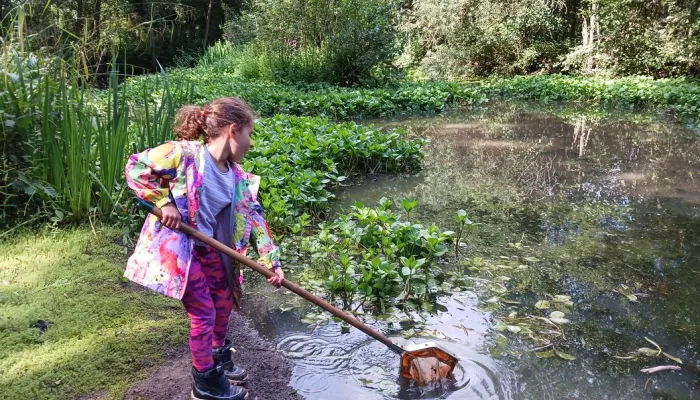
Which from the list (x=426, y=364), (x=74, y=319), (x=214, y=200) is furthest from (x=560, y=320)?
(x=74, y=319)

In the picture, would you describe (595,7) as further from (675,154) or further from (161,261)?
(161,261)

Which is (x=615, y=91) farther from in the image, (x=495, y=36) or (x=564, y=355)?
(x=564, y=355)

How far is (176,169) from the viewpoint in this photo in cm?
218

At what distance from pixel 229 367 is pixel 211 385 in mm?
257

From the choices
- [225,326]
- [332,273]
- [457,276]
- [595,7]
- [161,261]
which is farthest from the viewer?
[595,7]

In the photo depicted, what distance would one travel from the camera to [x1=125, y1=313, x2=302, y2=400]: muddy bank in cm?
238

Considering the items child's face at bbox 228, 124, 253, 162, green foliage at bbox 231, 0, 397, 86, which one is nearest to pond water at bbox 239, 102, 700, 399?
child's face at bbox 228, 124, 253, 162

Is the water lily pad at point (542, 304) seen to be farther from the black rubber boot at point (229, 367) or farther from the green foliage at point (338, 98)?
the green foliage at point (338, 98)

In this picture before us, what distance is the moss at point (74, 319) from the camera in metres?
2.41

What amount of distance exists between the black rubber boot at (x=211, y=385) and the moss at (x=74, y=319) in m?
0.36

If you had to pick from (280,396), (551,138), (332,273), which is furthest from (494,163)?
(280,396)

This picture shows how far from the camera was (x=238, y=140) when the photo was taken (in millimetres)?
2293

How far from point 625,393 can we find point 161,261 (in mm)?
2270

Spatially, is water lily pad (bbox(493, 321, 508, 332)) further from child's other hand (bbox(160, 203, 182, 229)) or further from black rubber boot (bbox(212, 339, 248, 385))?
child's other hand (bbox(160, 203, 182, 229))
